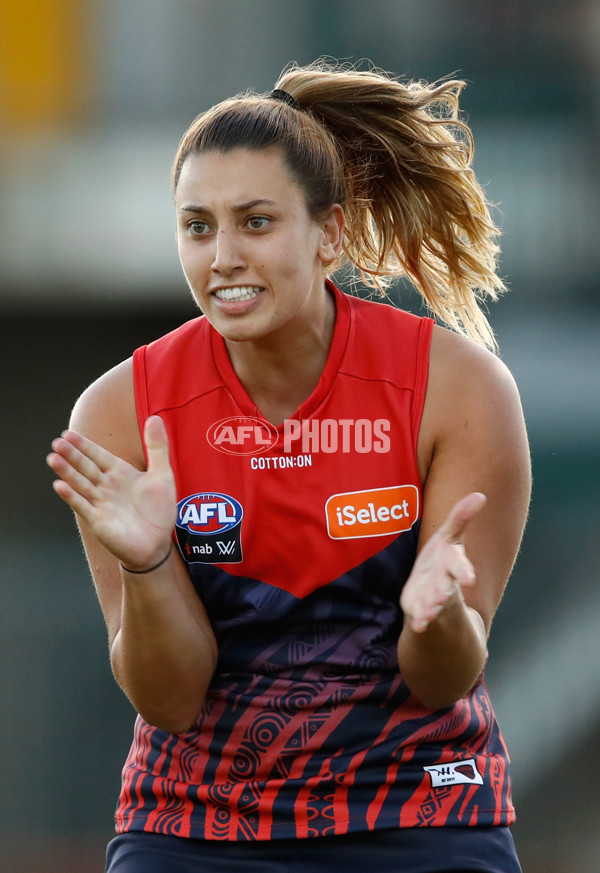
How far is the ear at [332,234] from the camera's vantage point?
2.58 m

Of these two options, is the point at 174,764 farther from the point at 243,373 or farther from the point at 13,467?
the point at 13,467

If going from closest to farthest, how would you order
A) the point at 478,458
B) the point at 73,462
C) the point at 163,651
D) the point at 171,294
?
the point at 73,462, the point at 163,651, the point at 478,458, the point at 171,294

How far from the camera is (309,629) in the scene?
2.40 meters

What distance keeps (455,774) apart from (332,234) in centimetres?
105

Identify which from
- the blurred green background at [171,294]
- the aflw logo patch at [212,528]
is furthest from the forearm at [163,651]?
the blurred green background at [171,294]

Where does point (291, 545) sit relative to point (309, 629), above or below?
above

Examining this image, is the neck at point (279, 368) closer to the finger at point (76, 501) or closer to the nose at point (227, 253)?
the nose at point (227, 253)

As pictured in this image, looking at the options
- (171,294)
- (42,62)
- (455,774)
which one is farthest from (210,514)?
(42,62)

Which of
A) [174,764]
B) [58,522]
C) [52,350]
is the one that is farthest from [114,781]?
[174,764]

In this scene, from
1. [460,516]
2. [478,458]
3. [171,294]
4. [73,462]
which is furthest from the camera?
[171,294]

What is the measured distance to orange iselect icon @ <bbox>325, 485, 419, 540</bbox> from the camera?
7.90ft

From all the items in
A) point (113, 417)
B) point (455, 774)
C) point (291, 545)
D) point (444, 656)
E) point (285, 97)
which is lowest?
point (455, 774)

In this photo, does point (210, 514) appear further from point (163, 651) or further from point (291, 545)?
point (163, 651)

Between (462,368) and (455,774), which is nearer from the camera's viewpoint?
(455,774)
